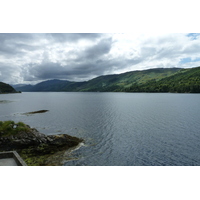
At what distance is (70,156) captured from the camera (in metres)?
27.5

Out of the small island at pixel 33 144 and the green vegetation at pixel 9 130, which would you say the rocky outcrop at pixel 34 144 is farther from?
the green vegetation at pixel 9 130

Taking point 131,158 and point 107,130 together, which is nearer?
point 131,158

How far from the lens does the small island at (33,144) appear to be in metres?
27.5

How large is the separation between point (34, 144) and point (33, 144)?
0.59ft

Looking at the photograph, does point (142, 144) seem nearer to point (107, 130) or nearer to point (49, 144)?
point (107, 130)

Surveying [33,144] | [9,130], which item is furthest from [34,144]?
[9,130]

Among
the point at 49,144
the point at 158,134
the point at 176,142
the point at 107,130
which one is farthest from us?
the point at 107,130

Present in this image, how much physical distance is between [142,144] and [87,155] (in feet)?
38.9

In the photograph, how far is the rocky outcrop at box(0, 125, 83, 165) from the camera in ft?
93.1

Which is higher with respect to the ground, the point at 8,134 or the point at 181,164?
the point at 8,134

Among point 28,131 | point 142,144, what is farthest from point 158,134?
point 28,131

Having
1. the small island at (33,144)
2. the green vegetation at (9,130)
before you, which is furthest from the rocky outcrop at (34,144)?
the green vegetation at (9,130)

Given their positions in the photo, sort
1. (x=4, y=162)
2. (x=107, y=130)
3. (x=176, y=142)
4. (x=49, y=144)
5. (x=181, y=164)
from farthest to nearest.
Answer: (x=107, y=130), (x=176, y=142), (x=49, y=144), (x=181, y=164), (x=4, y=162)

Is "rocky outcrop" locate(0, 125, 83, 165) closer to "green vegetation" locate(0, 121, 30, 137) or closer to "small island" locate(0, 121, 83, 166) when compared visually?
"small island" locate(0, 121, 83, 166)
